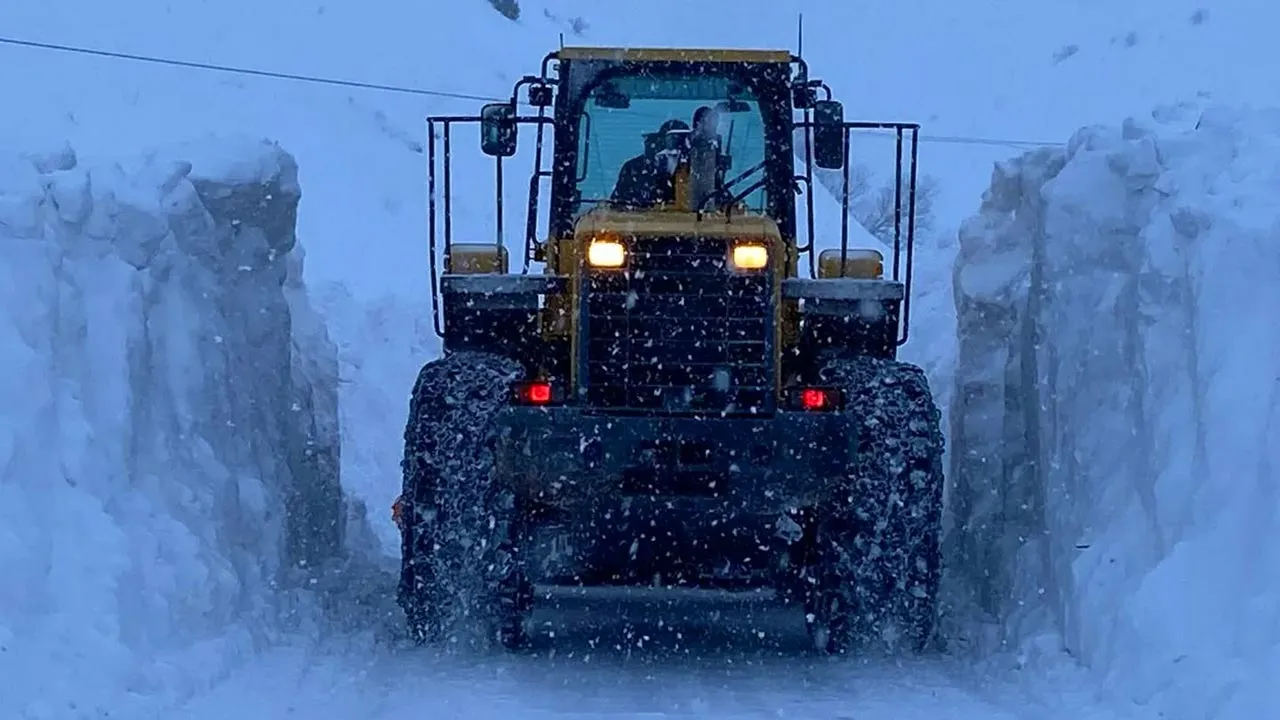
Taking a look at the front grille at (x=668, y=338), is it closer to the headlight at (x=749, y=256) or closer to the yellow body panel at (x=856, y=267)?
the headlight at (x=749, y=256)

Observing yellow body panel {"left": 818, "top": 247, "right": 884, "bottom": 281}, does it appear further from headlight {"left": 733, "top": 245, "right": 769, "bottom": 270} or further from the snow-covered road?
the snow-covered road

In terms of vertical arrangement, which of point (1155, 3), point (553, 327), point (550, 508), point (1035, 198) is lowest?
point (550, 508)

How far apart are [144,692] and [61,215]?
2768mm

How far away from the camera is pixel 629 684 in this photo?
910cm

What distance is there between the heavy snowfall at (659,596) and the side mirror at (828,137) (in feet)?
4.19

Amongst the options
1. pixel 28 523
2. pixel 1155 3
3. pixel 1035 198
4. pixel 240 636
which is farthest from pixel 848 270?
pixel 1155 3

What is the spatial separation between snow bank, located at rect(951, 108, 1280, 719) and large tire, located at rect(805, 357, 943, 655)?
0.52m

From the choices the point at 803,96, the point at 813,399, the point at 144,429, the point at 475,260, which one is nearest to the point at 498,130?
the point at 475,260

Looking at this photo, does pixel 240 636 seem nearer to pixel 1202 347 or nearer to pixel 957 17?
pixel 1202 347

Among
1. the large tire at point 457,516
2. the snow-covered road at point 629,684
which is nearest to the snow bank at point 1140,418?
the snow-covered road at point 629,684

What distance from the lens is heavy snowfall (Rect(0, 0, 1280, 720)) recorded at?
771 cm

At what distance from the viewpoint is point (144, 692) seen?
7.48 m

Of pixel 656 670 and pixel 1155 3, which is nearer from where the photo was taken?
pixel 656 670

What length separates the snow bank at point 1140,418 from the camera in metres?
7.60
